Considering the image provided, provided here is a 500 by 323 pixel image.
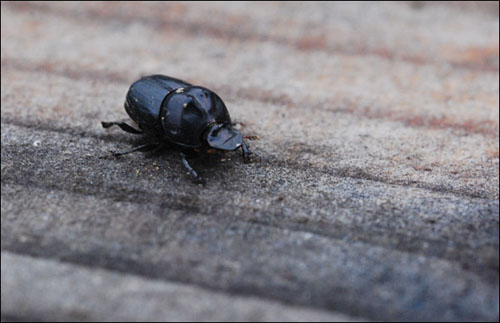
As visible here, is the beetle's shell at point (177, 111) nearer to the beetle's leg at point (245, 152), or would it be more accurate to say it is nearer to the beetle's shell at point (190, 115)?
the beetle's shell at point (190, 115)

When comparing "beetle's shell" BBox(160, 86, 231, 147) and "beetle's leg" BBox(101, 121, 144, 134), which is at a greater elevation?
"beetle's shell" BBox(160, 86, 231, 147)

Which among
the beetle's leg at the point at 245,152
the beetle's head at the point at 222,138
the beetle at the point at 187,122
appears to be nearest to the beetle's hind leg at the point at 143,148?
the beetle at the point at 187,122

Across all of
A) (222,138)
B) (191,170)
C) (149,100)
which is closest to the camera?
(191,170)

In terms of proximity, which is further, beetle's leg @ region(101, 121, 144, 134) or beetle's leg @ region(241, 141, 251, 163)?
beetle's leg @ region(101, 121, 144, 134)


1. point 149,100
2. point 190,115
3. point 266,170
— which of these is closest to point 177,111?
point 190,115

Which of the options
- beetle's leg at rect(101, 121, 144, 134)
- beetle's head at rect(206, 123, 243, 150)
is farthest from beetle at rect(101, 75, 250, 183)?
beetle's leg at rect(101, 121, 144, 134)

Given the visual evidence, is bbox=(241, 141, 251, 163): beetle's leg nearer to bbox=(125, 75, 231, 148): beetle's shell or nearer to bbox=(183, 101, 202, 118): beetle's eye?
bbox=(125, 75, 231, 148): beetle's shell

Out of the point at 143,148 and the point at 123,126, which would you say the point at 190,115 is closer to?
the point at 143,148
